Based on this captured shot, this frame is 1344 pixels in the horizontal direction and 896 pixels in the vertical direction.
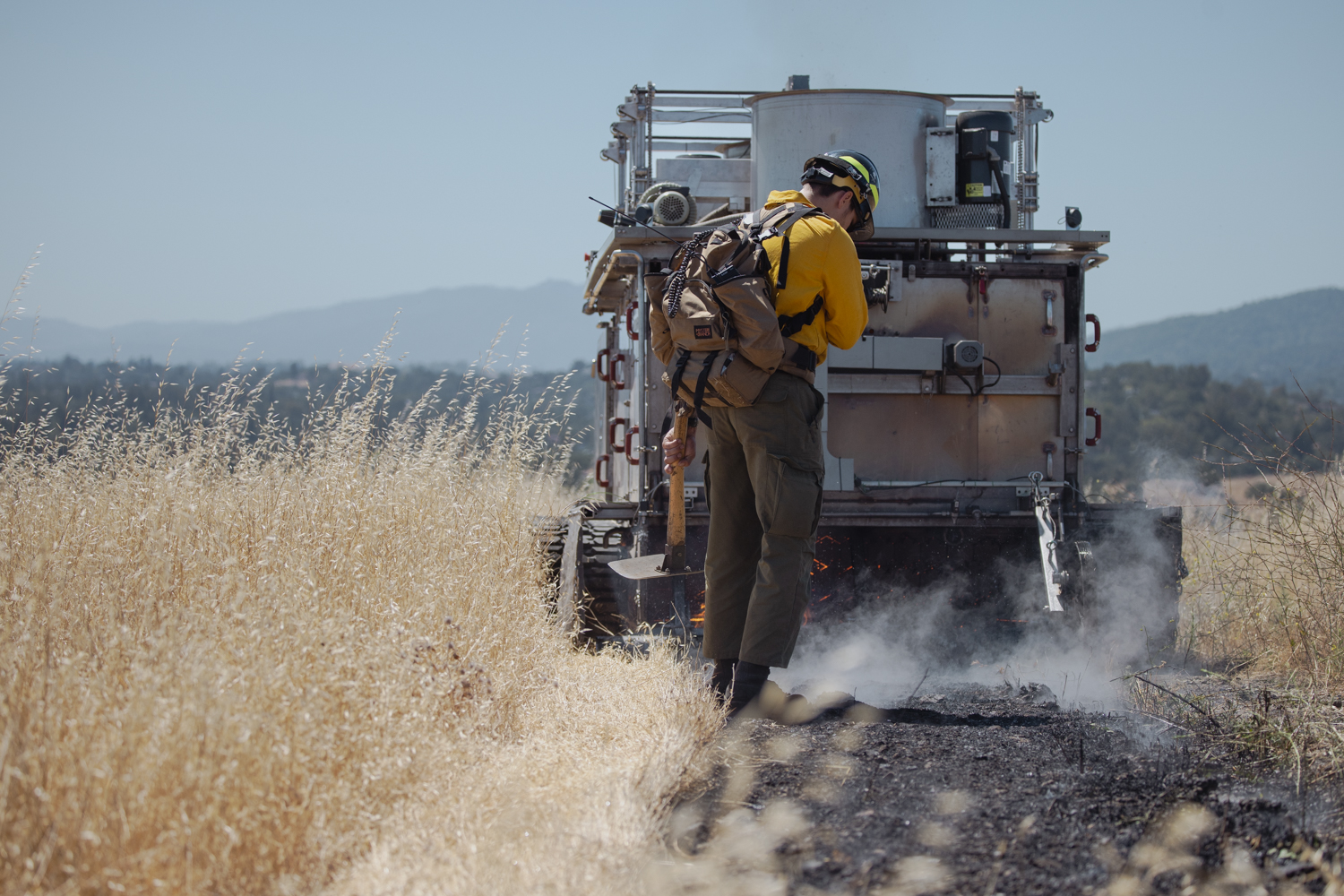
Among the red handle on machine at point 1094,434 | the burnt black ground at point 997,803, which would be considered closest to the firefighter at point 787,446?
the burnt black ground at point 997,803

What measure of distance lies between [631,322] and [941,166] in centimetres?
201

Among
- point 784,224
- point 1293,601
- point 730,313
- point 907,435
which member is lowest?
point 1293,601

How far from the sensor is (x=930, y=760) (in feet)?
11.8

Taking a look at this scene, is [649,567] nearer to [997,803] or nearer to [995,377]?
[995,377]

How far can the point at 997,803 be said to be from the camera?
3.12m

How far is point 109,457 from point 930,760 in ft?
13.5

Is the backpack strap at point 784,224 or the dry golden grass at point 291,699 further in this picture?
the backpack strap at point 784,224

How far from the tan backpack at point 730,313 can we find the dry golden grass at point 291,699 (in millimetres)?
1136

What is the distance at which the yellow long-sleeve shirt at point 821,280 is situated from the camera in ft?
13.8

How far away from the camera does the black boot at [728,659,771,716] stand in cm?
421

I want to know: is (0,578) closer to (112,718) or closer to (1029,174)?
(112,718)

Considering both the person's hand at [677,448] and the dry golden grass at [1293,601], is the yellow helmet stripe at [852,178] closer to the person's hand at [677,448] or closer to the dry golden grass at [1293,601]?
the person's hand at [677,448]

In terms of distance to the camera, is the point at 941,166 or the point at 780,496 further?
the point at 941,166

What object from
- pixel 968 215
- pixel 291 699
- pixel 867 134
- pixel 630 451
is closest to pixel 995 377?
pixel 968 215
